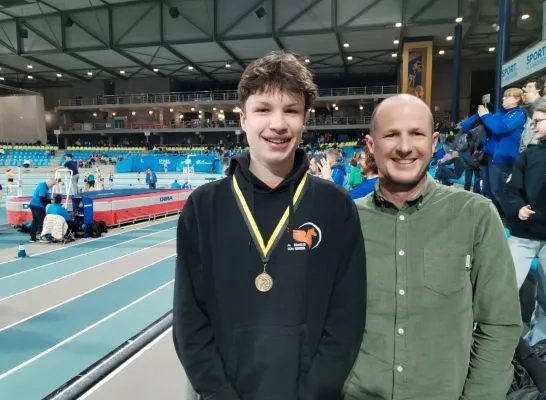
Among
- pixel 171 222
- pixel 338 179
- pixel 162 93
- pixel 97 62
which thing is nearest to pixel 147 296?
pixel 338 179

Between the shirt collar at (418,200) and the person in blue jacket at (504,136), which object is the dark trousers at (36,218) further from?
the shirt collar at (418,200)

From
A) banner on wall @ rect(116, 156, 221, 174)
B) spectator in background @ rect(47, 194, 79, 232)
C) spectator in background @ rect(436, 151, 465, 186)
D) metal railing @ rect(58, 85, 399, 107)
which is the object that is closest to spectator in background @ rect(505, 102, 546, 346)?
spectator in background @ rect(436, 151, 465, 186)

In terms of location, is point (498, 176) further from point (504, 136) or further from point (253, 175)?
point (253, 175)

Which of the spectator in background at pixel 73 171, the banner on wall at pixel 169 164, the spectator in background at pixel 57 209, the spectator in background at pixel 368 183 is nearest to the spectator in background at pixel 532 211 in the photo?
the spectator in background at pixel 368 183

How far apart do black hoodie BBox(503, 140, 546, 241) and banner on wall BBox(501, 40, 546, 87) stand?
5469 millimetres

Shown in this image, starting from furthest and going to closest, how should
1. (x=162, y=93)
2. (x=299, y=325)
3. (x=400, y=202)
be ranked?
(x=162, y=93), (x=400, y=202), (x=299, y=325)

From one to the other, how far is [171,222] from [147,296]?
719 centimetres

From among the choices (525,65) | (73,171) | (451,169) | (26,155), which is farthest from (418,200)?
(26,155)

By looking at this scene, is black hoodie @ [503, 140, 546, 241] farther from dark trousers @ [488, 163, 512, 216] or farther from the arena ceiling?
the arena ceiling

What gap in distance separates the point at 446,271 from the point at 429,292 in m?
0.09

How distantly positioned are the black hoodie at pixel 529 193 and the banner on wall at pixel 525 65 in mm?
5469

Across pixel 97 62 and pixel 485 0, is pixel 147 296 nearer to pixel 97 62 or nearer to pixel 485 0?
pixel 485 0

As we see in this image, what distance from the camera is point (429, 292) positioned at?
1.26m

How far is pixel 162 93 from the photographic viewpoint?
130 feet
